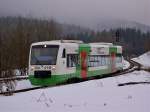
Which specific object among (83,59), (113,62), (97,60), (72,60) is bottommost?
(113,62)

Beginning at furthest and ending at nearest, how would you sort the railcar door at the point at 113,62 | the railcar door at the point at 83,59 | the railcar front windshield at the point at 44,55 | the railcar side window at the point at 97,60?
the railcar door at the point at 113,62
the railcar side window at the point at 97,60
the railcar door at the point at 83,59
the railcar front windshield at the point at 44,55

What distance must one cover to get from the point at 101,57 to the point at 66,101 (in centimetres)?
1892

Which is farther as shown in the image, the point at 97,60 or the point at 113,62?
the point at 113,62

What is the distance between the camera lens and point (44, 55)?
23.7m

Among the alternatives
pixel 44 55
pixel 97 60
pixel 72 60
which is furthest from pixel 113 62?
pixel 44 55

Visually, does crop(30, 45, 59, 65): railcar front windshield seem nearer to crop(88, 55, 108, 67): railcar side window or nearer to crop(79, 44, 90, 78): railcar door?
crop(79, 44, 90, 78): railcar door

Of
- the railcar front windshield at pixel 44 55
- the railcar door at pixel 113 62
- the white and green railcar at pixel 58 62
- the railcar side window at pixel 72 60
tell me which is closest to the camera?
the white and green railcar at pixel 58 62

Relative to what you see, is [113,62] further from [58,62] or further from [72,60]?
[58,62]

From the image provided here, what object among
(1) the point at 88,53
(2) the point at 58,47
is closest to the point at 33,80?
(2) the point at 58,47

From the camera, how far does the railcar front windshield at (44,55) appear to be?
23297mm

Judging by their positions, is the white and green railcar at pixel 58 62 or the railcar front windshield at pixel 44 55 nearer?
the white and green railcar at pixel 58 62

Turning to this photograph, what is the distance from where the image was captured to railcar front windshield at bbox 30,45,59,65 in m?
23.3

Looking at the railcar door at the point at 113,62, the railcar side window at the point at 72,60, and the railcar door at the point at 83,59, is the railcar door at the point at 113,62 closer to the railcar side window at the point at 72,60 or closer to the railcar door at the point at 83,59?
the railcar door at the point at 83,59

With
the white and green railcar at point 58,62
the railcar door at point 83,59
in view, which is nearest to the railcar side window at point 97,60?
the white and green railcar at point 58,62
